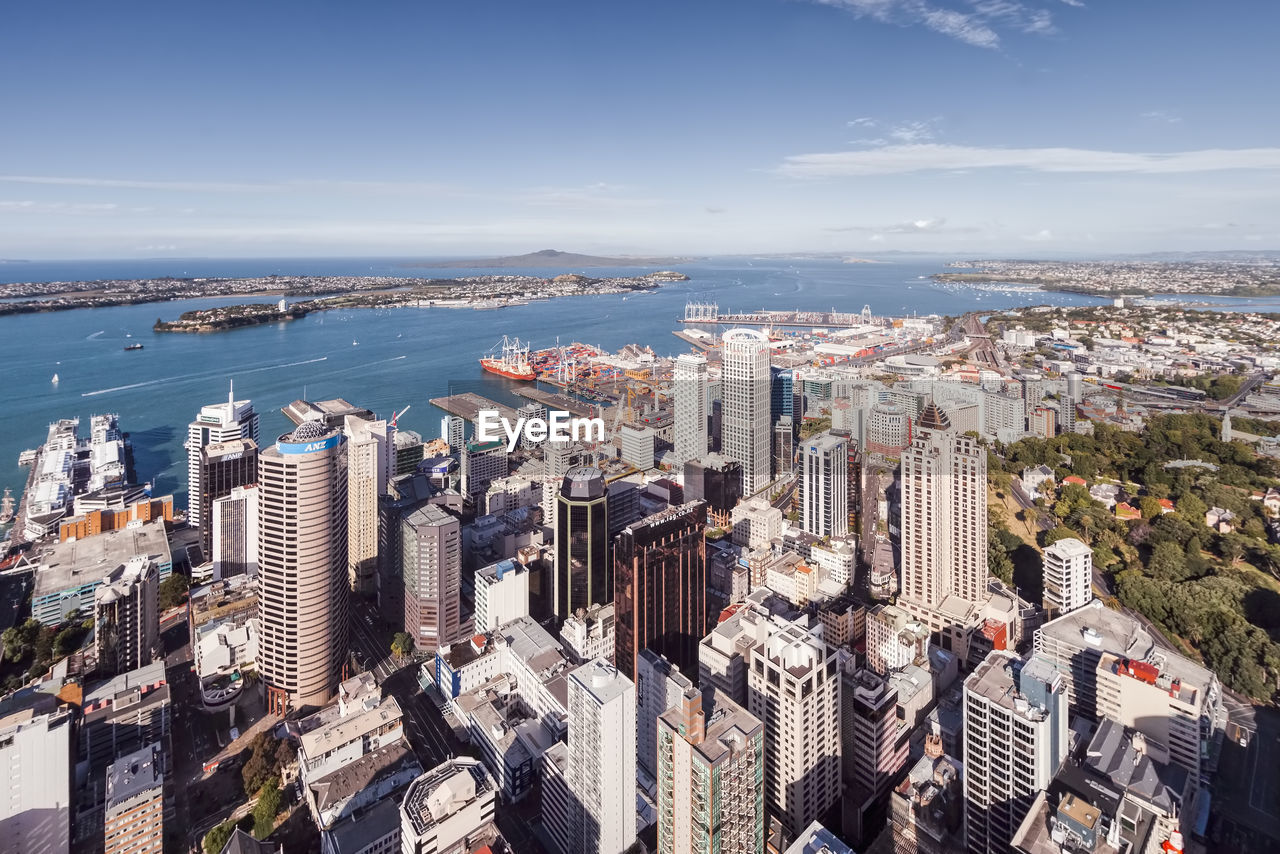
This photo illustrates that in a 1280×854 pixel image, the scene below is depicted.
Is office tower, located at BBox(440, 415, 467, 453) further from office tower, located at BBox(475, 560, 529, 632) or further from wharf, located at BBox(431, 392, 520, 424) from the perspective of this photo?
office tower, located at BBox(475, 560, 529, 632)

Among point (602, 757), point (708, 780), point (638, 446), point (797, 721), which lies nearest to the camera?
point (708, 780)

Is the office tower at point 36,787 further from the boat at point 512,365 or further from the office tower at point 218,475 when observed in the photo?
the boat at point 512,365

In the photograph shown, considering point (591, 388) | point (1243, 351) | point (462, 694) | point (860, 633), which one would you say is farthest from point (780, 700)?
point (1243, 351)

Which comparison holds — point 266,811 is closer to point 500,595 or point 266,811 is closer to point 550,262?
point 500,595

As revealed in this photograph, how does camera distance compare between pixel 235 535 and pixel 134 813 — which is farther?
pixel 235 535

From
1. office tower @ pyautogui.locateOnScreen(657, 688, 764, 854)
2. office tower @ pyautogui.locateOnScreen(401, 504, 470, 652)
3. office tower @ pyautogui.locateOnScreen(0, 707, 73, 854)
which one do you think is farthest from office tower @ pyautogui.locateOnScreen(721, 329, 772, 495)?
office tower @ pyautogui.locateOnScreen(0, 707, 73, 854)

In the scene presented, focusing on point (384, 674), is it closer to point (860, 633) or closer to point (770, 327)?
point (860, 633)

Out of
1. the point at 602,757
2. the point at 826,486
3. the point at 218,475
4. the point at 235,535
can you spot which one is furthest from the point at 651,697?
the point at 218,475
